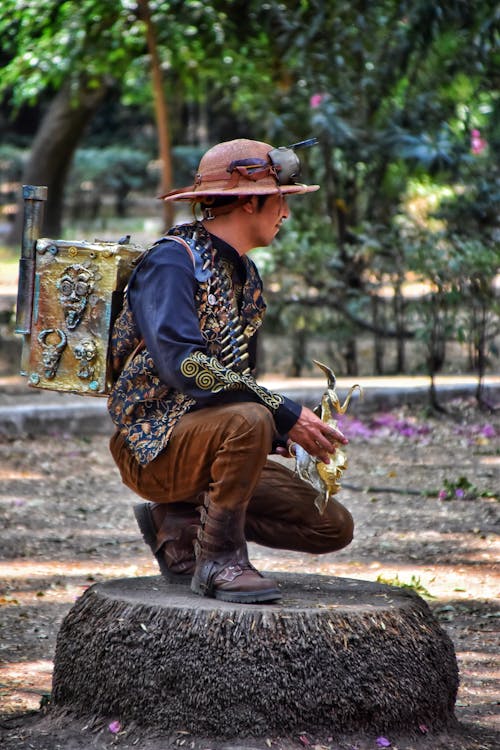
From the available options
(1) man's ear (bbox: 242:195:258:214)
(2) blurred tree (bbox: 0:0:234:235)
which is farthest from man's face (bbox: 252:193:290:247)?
(2) blurred tree (bbox: 0:0:234:235)

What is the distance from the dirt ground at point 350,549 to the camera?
3.57 metres

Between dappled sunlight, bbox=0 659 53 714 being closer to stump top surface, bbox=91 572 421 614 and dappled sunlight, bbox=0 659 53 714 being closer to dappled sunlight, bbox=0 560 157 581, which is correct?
Result: stump top surface, bbox=91 572 421 614

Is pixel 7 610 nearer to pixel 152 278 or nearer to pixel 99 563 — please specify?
pixel 99 563

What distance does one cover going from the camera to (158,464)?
11.6 feet

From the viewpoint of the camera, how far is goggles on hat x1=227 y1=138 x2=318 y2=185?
11.6 ft

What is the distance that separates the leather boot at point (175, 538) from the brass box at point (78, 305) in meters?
0.46

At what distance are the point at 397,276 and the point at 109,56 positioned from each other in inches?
175

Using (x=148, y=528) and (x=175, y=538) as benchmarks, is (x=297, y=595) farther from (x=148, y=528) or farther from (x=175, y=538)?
(x=148, y=528)

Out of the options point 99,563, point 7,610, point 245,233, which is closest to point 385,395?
point 99,563

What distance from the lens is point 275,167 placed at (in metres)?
3.59

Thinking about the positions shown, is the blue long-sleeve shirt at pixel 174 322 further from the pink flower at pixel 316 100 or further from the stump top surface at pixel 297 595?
the pink flower at pixel 316 100

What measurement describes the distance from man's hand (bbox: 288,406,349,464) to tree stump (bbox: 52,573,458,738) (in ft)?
1.46

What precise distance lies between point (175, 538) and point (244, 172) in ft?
3.73

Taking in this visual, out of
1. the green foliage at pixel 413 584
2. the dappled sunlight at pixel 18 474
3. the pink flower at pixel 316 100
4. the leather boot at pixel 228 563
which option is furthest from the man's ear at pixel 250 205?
the pink flower at pixel 316 100
